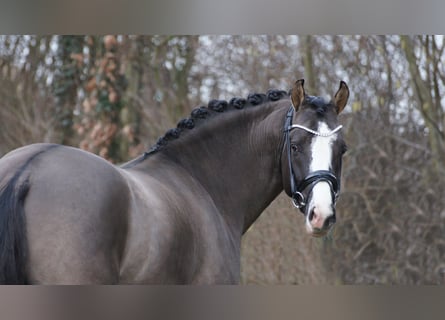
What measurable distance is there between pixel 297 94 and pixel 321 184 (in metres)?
0.67

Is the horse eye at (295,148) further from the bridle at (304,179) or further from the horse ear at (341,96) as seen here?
the horse ear at (341,96)

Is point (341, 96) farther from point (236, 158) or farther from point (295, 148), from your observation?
point (236, 158)

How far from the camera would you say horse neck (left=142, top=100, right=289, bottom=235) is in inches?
185

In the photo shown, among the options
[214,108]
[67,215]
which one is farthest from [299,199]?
[67,215]

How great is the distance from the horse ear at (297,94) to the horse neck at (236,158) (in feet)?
0.95

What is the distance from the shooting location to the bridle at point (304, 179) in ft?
13.2

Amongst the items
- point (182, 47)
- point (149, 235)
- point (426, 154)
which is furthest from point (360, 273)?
point (149, 235)

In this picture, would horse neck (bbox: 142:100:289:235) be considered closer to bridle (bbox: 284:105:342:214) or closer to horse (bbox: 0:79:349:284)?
horse (bbox: 0:79:349:284)

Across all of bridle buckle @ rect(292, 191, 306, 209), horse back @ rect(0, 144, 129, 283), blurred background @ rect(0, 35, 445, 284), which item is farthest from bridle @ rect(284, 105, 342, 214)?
blurred background @ rect(0, 35, 445, 284)

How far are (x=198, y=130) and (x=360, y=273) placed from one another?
541 cm

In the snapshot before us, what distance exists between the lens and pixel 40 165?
10.9 feet

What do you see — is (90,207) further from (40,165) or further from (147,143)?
(147,143)

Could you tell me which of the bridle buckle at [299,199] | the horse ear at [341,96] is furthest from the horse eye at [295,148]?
the horse ear at [341,96]

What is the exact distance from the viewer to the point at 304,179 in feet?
13.7
